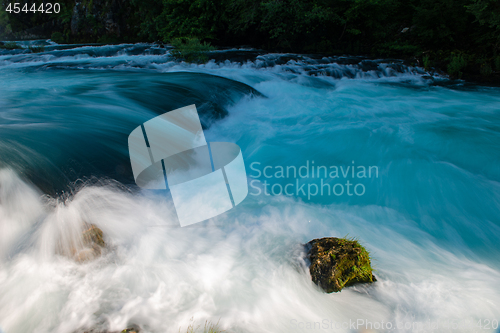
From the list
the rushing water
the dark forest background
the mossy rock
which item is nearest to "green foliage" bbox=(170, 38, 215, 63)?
the dark forest background

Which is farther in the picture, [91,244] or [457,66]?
[457,66]

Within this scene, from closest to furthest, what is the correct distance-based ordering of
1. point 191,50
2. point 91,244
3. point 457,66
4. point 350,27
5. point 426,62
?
point 91,244 < point 457,66 < point 191,50 < point 426,62 < point 350,27

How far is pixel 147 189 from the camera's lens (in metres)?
3.74

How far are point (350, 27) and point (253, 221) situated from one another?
14.5m

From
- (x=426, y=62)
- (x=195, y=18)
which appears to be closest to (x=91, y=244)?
(x=426, y=62)

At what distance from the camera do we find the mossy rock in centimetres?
245

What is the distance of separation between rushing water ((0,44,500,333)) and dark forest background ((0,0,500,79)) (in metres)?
5.70

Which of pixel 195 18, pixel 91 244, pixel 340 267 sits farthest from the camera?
pixel 195 18

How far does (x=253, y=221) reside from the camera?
343cm

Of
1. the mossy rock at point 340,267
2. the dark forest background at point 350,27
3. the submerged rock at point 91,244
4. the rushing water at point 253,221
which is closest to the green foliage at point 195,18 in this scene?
the dark forest background at point 350,27

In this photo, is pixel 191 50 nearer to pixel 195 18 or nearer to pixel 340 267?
pixel 195 18

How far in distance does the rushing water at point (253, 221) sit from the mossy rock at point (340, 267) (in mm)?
94

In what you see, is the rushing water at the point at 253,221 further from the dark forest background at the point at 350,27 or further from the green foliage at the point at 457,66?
the dark forest background at the point at 350,27

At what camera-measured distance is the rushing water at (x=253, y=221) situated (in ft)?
7.47
